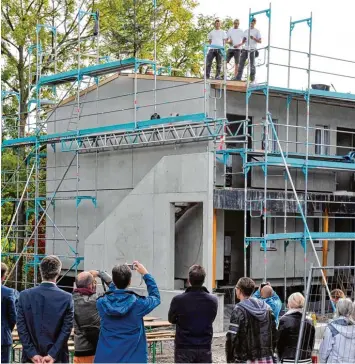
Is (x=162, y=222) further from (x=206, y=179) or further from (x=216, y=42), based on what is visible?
(x=216, y=42)

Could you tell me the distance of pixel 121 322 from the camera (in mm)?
8492

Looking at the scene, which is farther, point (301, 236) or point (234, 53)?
point (234, 53)

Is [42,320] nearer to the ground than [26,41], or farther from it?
nearer to the ground

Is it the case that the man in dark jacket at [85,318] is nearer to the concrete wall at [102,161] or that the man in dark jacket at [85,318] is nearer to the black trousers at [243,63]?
the concrete wall at [102,161]

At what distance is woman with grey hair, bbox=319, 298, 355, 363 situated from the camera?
9188 millimetres

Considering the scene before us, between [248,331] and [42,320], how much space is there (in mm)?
2226

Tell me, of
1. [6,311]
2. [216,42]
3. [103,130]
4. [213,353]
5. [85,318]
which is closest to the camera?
[6,311]

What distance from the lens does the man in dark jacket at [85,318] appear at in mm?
9727

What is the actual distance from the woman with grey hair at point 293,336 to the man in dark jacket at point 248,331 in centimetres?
69

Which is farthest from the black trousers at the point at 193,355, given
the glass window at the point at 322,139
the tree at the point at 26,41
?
the tree at the point at 26,41

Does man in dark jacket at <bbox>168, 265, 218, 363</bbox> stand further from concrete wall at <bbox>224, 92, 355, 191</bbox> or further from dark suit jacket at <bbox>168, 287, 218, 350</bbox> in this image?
concrete wall at <bbox>224, 92, 355, 191</bbox>

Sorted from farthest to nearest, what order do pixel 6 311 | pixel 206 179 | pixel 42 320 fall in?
pixel 206 179
pixel 6 311
pixel 42 320

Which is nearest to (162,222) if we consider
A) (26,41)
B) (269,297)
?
(269,297)

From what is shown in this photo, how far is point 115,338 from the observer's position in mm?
8469
